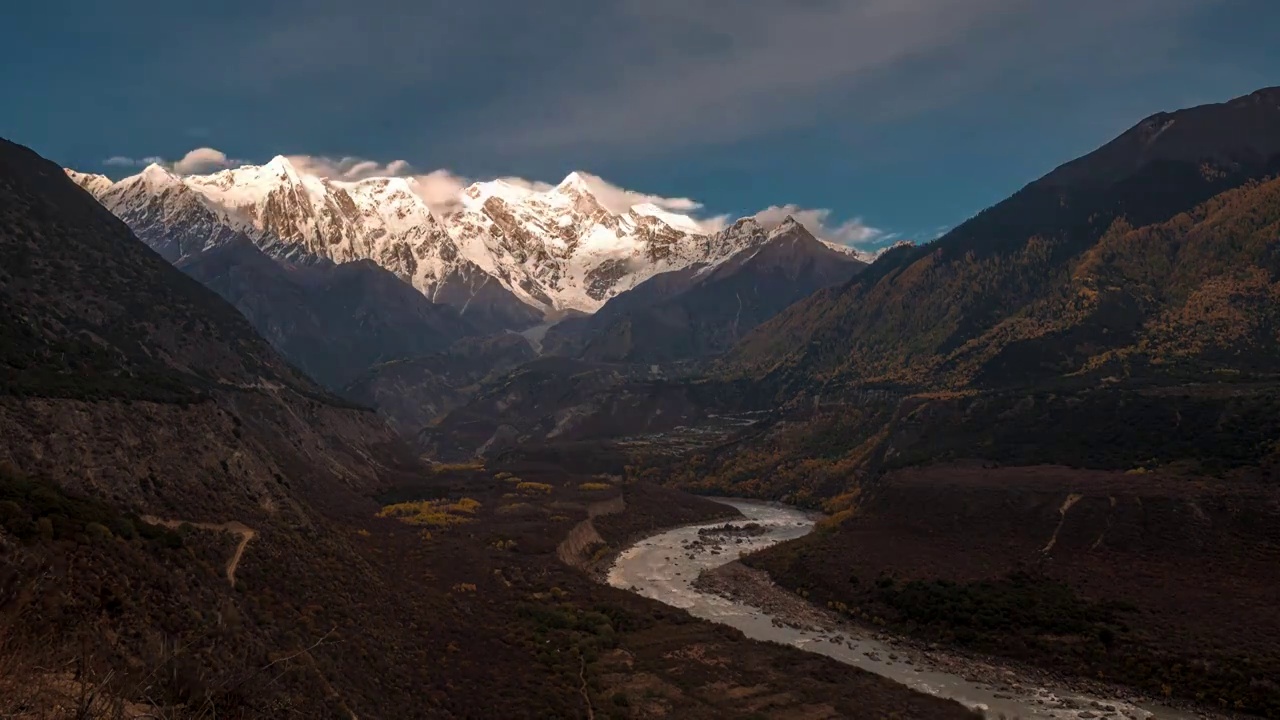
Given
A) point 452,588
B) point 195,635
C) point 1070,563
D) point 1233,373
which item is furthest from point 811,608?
point 1233,373

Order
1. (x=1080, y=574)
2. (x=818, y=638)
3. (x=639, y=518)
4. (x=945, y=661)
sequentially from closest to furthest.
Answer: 1. (x=945, y=661)
2. (x=818, y=638)
3. (x=1080, y=574)
4. (x=639, y=518)

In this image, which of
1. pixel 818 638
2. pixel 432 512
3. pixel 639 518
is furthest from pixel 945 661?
pixel 639 518

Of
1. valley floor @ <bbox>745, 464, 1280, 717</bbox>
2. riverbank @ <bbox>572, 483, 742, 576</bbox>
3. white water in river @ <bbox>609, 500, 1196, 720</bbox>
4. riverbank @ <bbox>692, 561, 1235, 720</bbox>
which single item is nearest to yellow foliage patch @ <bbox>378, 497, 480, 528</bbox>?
riverbank @ <bbox>572, 483, 742, 576</bbox>

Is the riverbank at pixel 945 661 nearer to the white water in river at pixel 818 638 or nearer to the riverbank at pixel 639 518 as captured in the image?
the white water in river at pixel 818 638

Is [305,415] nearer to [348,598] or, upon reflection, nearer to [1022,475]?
[348,598]

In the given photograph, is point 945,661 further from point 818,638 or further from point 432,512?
point 432,512

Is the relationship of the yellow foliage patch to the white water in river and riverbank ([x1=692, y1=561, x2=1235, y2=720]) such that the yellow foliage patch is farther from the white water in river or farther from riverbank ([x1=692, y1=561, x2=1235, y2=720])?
riverbank ([x1=692, y1=561, x2=1235, y2=720])
